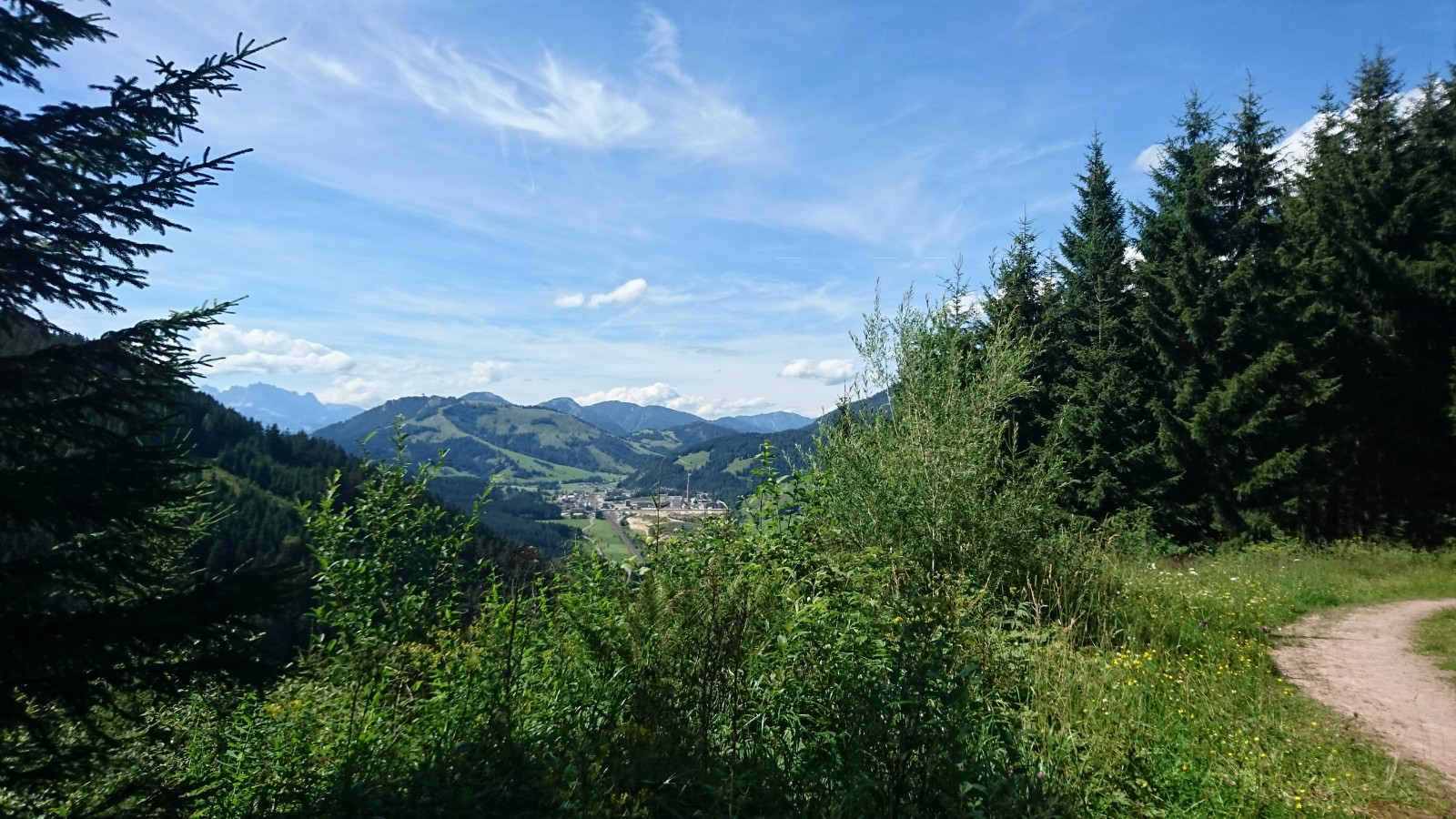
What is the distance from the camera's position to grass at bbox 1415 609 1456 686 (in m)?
6.97

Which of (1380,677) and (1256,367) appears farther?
(1256,367)

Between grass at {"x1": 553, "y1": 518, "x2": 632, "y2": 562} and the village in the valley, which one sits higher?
the village in the valley

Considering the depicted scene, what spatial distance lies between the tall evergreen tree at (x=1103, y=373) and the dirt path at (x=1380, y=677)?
8.12 meters

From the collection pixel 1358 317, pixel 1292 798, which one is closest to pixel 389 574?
pixel 1292 798

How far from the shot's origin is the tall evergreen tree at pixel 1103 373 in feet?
57.9

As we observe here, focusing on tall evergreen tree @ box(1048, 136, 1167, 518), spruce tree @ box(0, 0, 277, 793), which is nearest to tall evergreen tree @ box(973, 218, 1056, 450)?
tall evergreen tree @ box(1048, 136, 1167, 518)

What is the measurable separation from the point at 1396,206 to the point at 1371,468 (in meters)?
7.27

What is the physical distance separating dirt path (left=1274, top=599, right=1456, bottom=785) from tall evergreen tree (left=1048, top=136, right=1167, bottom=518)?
26.6 ft

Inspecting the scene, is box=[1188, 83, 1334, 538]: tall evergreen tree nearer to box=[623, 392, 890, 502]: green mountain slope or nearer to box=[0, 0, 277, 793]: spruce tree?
box=[623, 392, 890, 502]: green mountain slope

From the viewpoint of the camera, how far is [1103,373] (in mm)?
18016

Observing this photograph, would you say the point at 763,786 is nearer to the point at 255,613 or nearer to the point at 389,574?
the point at 255,613

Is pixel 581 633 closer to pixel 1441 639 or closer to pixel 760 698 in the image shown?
pixel 760 698

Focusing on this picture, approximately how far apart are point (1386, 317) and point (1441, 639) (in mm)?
13691

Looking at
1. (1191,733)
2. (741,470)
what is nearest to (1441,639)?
(1191,733)
